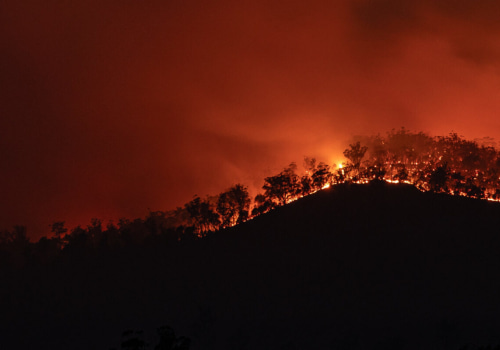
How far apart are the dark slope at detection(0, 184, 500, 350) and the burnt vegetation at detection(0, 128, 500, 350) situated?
41 centimetres

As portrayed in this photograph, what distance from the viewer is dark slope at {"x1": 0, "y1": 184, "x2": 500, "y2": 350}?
117250mm

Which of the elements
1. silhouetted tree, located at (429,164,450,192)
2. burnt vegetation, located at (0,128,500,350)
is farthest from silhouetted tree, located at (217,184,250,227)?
silhouetted tree, located at (429,164,450,192)

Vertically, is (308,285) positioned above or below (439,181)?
below

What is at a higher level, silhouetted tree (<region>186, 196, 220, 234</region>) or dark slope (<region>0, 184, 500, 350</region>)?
silhouetted tree (<region>186, 196, 220, 234</region>)

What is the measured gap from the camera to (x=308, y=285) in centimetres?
13662

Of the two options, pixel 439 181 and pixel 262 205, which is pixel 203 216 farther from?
pixel 439 181

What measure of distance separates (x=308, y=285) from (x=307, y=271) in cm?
584

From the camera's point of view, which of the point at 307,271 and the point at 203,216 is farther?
the point at 203,216

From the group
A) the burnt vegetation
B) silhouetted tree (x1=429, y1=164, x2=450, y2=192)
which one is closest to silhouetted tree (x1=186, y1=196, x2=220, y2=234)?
the burnt vegetation

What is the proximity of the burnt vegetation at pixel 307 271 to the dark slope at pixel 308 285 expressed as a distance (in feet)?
1.34

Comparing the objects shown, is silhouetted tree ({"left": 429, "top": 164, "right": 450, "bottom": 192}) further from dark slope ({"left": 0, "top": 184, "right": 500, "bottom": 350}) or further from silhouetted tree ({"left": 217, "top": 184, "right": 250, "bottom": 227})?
silhouetted tree ({"left": 217, "top": 184, "right": 250, "bottom": 227})

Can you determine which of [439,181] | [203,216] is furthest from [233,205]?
Answer: [439,181]

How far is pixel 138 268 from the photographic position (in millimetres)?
170375

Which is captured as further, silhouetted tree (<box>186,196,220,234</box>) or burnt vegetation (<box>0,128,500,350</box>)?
silhouetted tree (<box>186,196,220,234</box>)
